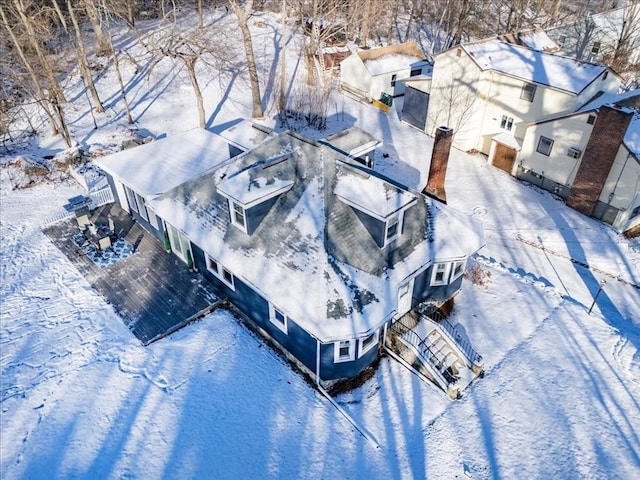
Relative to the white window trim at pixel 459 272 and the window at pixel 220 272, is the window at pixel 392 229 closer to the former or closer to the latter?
the white window trim at pixel 459 272

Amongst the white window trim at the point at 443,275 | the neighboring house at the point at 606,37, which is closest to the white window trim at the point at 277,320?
the white window trim at the point at 443,275

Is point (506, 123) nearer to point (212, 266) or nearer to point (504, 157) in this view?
point (504, 157)

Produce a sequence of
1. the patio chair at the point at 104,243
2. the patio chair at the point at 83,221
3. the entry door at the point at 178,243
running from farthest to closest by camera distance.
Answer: the patio chair at the point at 83,221 → the patio chair at the point at 104,243 → the entry door at the point at 178,243

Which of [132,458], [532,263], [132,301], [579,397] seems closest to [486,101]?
[532,263]

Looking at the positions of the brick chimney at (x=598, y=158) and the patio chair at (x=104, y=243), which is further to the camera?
the brick chimney at (x=598, y=158)

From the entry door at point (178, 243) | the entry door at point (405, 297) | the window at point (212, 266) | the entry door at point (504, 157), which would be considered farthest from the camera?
the entry door at point (504, 157)

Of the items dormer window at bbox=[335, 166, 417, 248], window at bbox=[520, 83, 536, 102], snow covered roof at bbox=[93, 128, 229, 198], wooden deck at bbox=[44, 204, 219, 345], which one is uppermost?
dormer window at bbox=[335, 166, 417, 248]

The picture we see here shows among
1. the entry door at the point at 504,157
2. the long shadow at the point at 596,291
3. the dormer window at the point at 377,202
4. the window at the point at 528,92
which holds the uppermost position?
the dormer window at the point at 377,202

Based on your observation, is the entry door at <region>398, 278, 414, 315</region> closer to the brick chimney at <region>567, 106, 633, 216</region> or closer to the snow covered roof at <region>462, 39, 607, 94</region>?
the brick chimney at <region>567, 106, 633, 216</region>

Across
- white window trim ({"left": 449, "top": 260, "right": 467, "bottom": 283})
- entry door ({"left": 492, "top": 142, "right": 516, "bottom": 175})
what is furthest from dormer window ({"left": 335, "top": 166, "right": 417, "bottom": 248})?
entry door ({"left": 492, "top": 142, "right": 516, "bottom": 175})
